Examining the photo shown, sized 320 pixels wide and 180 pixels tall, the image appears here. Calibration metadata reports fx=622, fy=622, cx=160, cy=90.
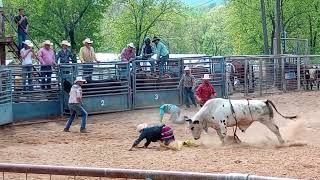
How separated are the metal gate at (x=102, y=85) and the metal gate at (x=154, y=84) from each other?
37cm

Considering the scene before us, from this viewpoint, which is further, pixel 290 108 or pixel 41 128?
pixel 290 108

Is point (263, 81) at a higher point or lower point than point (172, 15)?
lower

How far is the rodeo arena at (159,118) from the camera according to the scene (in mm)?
9703

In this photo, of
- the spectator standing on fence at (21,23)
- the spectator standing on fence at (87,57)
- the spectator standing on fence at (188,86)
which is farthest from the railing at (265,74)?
the spectator standing on fence at (21,23)

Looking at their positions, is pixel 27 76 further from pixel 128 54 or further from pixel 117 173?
pixel 117 173

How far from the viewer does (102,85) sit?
18.3m

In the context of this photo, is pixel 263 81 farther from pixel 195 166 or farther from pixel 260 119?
pixel 195 166

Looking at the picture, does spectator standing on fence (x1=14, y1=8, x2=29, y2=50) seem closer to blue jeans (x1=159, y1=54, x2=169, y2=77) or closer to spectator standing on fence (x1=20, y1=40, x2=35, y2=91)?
spectator standing on fence (x1=20, y1=40, x2=35, y2=91)

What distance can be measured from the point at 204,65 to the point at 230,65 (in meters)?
1.77

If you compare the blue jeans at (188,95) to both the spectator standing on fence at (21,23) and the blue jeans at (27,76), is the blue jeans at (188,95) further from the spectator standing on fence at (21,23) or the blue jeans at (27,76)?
the spectator standing on fence at (21,23)

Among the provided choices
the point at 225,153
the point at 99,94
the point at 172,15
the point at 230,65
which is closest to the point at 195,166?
the point at 225,153

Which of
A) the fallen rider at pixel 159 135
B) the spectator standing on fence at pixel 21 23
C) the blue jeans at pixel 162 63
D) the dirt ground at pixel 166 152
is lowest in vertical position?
the dirt ground at pixel 166 152

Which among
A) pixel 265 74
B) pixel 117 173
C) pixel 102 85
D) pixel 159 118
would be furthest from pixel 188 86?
pixel 117 173

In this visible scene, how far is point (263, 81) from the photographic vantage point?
24.2 metres
